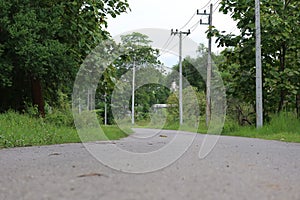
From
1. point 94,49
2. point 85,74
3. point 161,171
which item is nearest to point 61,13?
point 94,49

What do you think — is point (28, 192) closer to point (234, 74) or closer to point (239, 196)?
point (239, 196)

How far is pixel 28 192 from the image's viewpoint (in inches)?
113

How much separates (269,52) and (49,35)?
8.30 m

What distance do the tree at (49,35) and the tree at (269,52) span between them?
5263 millimetres

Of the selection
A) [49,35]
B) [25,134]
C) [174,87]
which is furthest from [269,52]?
[174,87]

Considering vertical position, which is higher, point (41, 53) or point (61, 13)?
→ point (61, 13)

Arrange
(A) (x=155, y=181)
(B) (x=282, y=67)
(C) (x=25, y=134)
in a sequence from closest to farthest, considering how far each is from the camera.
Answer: (A) (x=155, y=181)
(C) (x=25, y=134)
(B) (x=282, y=67)

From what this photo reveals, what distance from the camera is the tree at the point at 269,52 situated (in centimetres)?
1415

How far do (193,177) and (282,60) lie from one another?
42.0 ft

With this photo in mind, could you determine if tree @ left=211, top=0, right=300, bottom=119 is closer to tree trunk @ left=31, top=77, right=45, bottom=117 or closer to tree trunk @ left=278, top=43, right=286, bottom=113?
tree trunk @ left=278, top=43, right=286, bottom=113

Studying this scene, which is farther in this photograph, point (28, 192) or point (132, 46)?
point (132, 46)

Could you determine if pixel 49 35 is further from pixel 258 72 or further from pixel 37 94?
pixel 258 72

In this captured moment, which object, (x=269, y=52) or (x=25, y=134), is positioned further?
(x=269, y=52)

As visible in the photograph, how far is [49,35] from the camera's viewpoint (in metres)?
11.8
